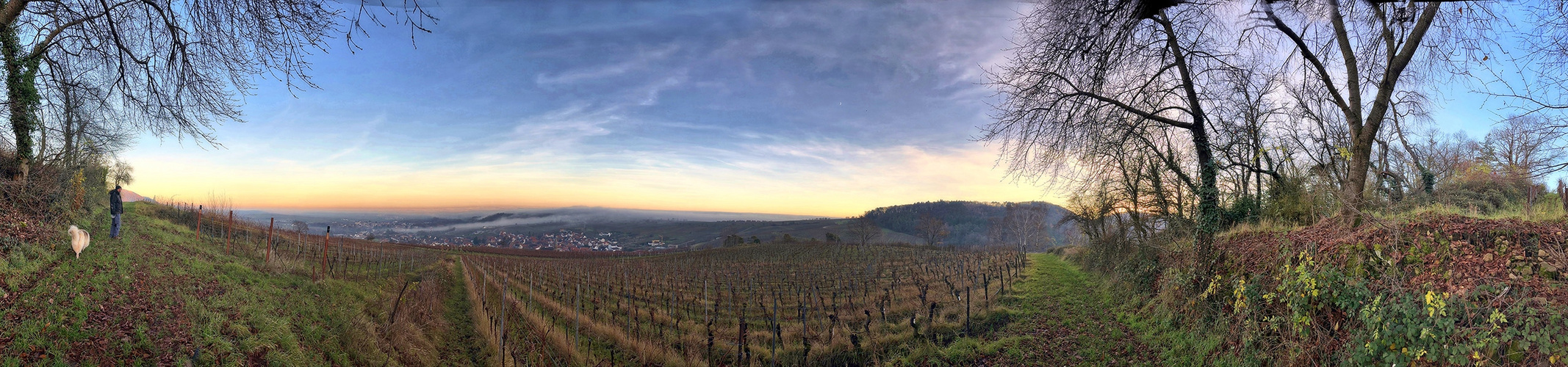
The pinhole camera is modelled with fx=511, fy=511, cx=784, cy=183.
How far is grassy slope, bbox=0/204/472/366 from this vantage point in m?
4.93

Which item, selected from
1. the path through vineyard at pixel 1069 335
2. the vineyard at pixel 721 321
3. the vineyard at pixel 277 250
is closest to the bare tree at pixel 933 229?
the vineyard at pixel 721 321

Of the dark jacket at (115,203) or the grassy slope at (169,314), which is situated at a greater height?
the dark jacket at (115,203)

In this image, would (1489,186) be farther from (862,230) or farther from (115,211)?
(862,230)

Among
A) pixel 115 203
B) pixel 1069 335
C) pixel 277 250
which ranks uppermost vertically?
pixel 115 203

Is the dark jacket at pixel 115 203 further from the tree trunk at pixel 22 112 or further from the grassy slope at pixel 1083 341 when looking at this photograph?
the grassy slope at pixel 1083 341

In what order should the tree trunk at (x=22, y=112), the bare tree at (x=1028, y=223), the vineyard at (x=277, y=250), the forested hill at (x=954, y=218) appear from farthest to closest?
1. the forested hill at (x=954, y=218)
2. the bare tree at (x=1028, y=223)
3. the vineyard at (x=277, y=250)
4. the tree trunk at (x=22, y=112)

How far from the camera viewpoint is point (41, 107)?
10109 mm

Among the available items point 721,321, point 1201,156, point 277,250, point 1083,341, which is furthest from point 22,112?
point 1201,156

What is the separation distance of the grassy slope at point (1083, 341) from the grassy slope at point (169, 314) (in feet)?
26.5

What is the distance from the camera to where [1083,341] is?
8.16 m

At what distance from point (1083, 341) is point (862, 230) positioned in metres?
41.5

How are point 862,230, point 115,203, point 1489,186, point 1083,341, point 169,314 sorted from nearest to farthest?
point 169,314 < point 1083,341 < point 115,203 < point 1489,186 < point 862,230

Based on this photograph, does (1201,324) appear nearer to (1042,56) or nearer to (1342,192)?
(1342,192)

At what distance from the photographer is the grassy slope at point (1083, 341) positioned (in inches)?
273
